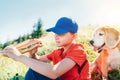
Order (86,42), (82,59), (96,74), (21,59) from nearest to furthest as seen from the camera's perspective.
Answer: (21,59), (82,59), (96,74), (86,42)

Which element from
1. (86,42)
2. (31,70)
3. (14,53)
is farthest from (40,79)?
(86,42)

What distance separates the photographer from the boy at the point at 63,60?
4.79 meters

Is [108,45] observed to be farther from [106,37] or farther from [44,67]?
[44,67]

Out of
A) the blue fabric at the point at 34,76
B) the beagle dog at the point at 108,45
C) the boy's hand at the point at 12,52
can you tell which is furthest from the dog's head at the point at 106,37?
the boy's hand at the point at 12,52

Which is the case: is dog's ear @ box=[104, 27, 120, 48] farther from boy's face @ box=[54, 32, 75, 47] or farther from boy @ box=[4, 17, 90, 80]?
boy's face @ box=[54, 32, 75, 47]

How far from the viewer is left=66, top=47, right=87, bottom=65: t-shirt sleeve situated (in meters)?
4.99

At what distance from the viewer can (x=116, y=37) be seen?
7551mm

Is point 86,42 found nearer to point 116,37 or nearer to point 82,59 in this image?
point 116,37

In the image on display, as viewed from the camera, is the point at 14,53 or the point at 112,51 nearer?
the point at 14,53

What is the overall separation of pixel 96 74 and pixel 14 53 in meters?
2.84

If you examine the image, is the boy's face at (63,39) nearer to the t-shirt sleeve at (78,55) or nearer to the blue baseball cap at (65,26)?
the blue baseball cap at (65,26)

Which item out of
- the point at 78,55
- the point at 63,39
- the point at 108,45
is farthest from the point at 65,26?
the point at 108,45

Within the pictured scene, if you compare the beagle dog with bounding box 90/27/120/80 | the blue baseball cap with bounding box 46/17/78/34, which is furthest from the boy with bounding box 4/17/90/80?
the beagle dog with bounding box 90/27/120/80

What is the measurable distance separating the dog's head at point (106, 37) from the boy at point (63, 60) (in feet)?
6.96
